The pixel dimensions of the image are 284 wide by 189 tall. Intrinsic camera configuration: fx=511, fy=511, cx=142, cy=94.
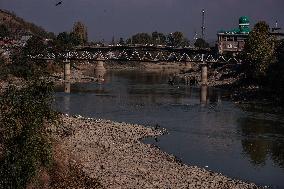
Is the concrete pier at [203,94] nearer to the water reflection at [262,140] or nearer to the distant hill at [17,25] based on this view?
the water reflection at [262,140]

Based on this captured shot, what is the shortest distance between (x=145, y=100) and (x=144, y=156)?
109ft

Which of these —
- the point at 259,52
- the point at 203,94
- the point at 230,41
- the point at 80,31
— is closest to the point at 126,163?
the point at 203,94

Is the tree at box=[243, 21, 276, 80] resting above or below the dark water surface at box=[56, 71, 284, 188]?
above

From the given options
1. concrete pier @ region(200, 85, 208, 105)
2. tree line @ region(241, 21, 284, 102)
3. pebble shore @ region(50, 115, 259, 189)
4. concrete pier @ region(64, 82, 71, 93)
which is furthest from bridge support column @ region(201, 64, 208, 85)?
pebble shore @ region(50, 115, 259, 189)

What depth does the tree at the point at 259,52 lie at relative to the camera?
248 feet

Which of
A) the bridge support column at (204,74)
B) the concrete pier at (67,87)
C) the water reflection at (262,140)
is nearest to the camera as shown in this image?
the water reflection at (262,140)

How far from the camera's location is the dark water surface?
34.6m

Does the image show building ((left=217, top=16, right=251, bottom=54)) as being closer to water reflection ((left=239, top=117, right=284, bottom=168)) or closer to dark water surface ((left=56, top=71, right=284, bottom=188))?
dark water surface ((left=56, top=71, right=284, bottom=188))

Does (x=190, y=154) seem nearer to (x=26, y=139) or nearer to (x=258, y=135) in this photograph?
(x=258, y=135)

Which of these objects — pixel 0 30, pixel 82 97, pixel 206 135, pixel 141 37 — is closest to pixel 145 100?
pixel 82 97

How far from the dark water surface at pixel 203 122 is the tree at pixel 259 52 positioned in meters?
5.99

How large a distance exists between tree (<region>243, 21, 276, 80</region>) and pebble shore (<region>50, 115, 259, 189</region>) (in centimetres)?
3930

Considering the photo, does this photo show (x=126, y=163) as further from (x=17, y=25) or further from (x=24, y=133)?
(x=17, y=25)

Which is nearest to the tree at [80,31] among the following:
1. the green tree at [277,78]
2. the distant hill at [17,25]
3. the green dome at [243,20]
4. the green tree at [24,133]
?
the distant hill at [17,25]
